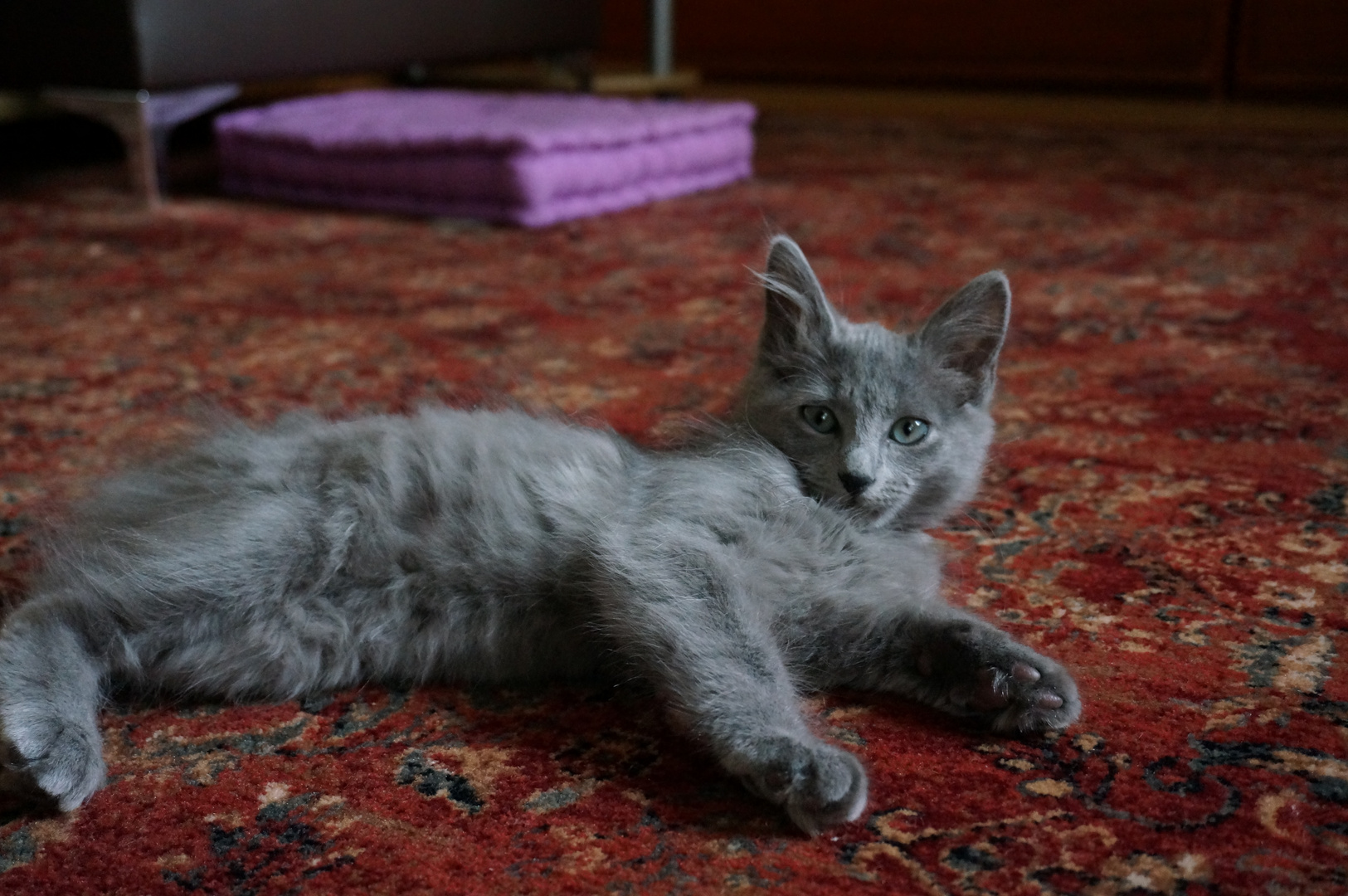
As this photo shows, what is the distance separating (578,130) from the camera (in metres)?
3.04

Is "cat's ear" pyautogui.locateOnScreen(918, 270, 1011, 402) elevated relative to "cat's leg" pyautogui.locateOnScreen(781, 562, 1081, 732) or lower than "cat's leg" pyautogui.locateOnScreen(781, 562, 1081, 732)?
elevated

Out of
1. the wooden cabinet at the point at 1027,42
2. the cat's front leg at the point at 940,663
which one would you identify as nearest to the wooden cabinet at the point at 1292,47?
the wooden cabinet at the point at 1027,42

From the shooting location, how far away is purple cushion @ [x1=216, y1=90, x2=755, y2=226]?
303cm

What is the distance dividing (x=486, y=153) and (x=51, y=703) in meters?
2.21

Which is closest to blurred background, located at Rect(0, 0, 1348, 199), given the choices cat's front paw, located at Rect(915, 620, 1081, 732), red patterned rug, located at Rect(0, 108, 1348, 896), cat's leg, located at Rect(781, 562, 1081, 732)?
red patterned rug, located at Rect(0, 108, 1348, 896)

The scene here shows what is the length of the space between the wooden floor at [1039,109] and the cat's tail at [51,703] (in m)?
4.25

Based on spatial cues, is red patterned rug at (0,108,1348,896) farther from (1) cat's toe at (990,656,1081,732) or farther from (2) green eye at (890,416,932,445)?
(2) green eye at (890,416,932,445)

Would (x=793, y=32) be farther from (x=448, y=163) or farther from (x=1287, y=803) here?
(x=1287, y=803)

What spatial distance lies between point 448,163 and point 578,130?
0.33 m

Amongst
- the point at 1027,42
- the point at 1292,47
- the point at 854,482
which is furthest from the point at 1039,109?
the point at 854,482

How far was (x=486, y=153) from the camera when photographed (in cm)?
303

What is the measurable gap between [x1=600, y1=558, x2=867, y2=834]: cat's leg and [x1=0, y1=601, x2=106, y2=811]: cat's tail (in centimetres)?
44

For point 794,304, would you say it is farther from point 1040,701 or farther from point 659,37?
point 659,37

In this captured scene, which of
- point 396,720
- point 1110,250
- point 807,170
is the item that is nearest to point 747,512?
point 396,720
